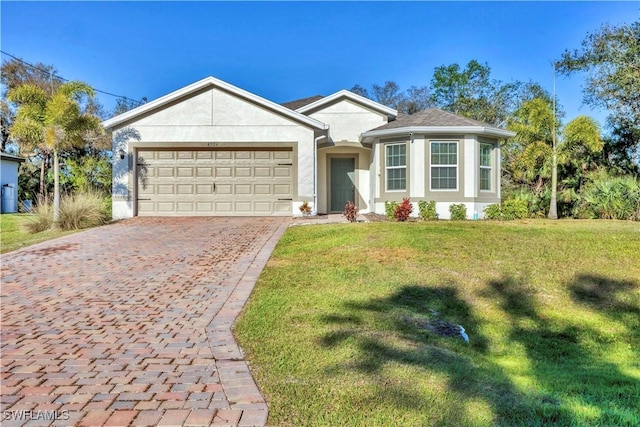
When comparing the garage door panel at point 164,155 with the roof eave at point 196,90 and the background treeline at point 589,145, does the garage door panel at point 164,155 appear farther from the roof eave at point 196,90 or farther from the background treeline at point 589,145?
the background treeline at point 589,145

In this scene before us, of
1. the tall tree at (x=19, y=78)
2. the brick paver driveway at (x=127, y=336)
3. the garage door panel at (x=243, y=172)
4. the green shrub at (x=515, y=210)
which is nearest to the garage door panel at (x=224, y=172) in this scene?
the garage door panel at (x=243, y=172)

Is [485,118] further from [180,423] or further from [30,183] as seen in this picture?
[180,423]

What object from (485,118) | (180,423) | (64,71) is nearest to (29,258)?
(180,423)

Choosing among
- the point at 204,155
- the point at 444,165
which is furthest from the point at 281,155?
the point at 444,165

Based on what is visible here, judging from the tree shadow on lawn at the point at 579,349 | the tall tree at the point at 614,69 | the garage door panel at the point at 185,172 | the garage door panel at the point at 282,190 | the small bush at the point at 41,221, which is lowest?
the tree shadow on lawn at the point at 579,349

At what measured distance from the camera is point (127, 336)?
14.6 ft

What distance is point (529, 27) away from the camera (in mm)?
16578

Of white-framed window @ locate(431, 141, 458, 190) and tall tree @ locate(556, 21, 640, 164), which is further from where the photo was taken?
tall tree @ locate(556, 21, 640, 164)

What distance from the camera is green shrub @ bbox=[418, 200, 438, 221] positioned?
1446 cm

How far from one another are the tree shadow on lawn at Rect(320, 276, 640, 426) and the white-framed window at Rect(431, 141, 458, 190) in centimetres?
789

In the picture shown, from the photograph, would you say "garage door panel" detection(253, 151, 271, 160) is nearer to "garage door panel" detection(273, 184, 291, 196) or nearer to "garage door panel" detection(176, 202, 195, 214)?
"garage door panel" detection(273, 184, 291, 196)

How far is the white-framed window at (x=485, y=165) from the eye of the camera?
15.1m

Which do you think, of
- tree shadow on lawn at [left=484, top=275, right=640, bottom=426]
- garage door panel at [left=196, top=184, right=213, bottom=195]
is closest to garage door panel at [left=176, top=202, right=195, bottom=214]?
garage door panel at [left=196, top=184, right=213, bottom=195]

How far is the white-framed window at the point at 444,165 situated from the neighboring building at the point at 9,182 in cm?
2132
